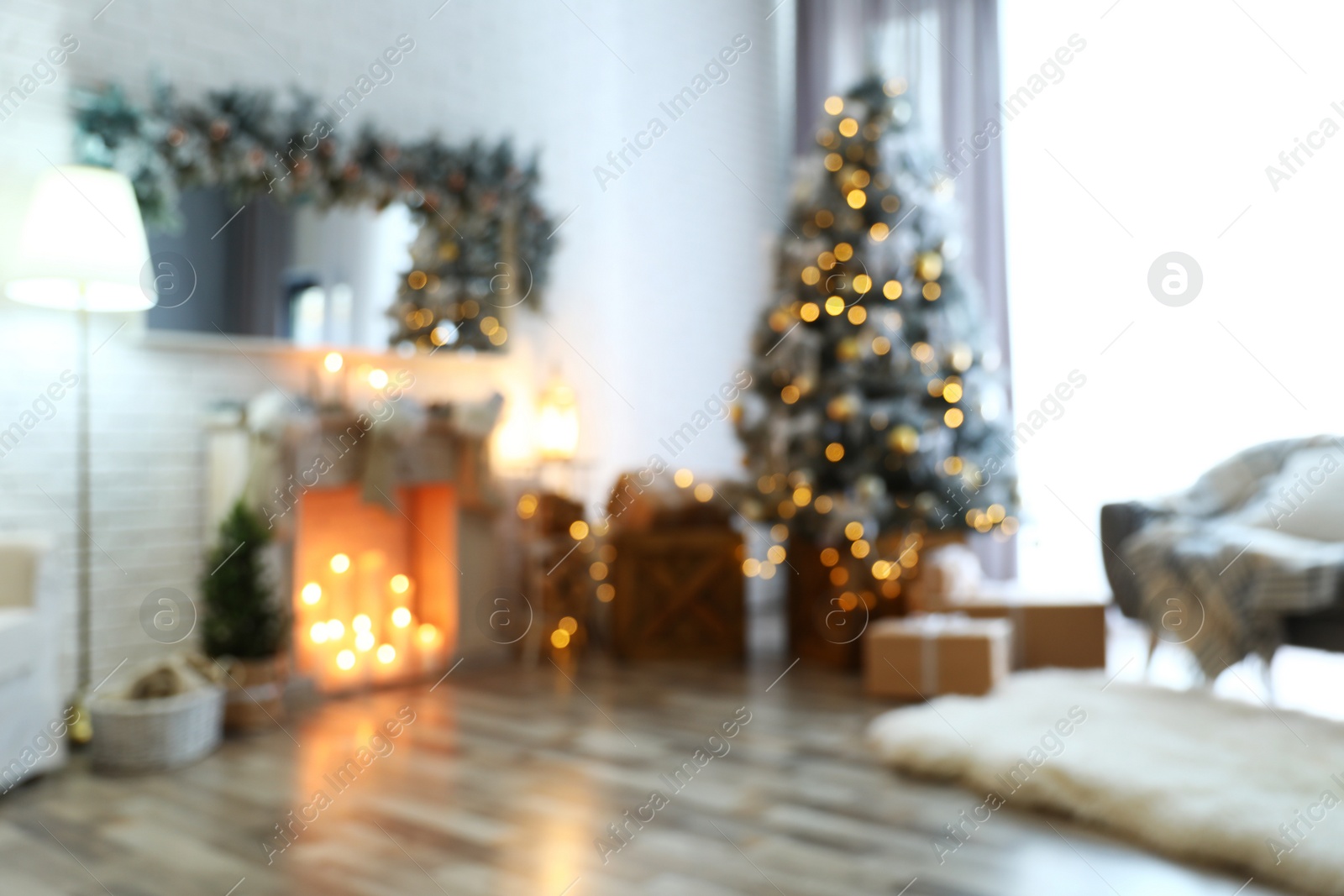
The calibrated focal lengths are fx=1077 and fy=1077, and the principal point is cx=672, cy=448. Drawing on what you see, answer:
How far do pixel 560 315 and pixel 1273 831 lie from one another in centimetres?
366

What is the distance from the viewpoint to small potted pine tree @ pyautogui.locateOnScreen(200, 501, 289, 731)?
3588 millimetres

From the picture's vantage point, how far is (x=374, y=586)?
443 cm

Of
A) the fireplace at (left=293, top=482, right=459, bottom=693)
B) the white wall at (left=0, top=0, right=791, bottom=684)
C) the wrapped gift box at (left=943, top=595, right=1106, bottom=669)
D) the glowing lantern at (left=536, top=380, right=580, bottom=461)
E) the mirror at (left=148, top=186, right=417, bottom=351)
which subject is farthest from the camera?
the glowing lantern at (left=536, top=380, right=580, bottom=461)

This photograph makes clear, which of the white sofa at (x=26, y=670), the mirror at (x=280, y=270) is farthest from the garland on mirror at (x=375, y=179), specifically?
the white sofa at (x=26, y=670)

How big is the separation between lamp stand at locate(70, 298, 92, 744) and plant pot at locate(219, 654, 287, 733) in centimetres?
42

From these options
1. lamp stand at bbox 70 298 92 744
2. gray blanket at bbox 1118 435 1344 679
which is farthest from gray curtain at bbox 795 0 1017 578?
lamp stand at bbox 70 298 92 744

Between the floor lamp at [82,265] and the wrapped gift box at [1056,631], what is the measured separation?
3.13 meters

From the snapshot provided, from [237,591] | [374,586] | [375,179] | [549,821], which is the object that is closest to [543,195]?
[375,179]

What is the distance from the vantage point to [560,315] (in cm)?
512

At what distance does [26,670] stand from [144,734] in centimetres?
37

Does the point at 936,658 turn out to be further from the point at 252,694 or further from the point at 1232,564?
the point at 252,694

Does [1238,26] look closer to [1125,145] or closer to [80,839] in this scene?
[1125,145]

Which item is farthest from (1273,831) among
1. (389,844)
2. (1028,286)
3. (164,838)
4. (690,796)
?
(1028,286)

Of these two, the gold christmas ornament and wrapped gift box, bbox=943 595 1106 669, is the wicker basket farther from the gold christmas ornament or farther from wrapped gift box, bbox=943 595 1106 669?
the gold christmas ornament
